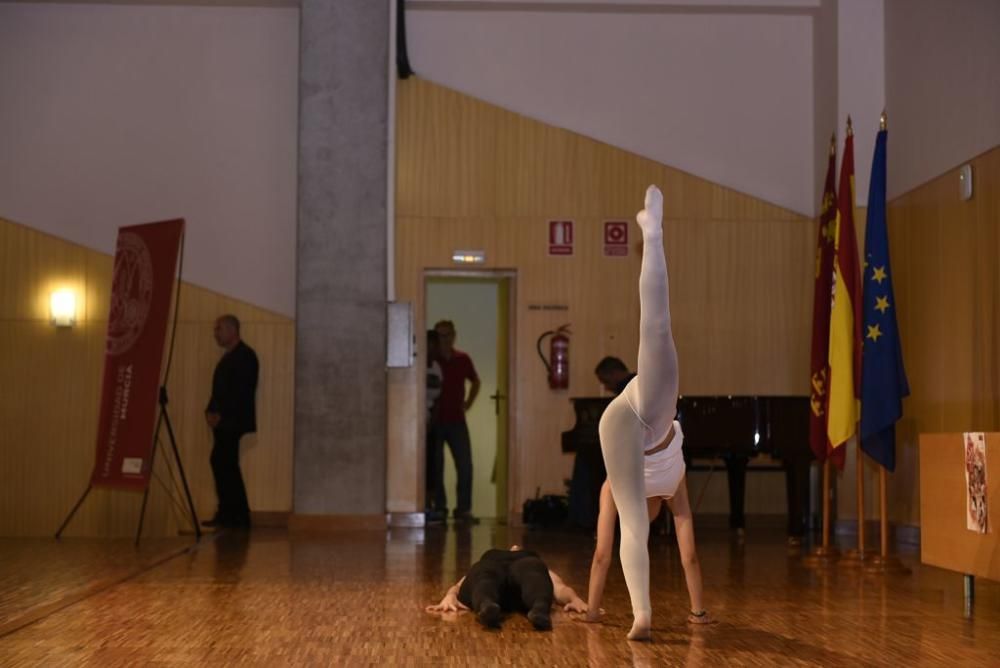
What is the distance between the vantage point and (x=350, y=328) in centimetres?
1063

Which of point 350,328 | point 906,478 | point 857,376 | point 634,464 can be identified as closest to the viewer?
point 634,464

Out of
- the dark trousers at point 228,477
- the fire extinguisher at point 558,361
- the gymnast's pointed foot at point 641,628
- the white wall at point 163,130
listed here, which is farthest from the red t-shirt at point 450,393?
the gymnast's pointed foot at point 641,628

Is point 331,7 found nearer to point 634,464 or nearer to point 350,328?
point 350,328

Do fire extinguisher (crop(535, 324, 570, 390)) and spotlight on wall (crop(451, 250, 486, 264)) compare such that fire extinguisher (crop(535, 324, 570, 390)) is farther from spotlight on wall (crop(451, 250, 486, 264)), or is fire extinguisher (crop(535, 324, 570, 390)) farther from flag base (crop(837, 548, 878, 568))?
flag base (crop(837, 548, 878, 568))

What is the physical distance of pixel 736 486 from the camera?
31.8 feet

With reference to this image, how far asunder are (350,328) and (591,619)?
6080 mm

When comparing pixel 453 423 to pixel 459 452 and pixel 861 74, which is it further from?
pixel 861 74

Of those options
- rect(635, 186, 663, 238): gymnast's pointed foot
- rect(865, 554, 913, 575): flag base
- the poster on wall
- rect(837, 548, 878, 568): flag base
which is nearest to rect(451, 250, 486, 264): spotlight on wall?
rect(837, 548, 878, 568): flag base

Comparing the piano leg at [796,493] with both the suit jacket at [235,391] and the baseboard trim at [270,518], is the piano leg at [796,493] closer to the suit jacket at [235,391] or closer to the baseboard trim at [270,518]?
the baseboard trim at [270,518]

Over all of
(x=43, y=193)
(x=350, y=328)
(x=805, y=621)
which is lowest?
(x=805, y=621)

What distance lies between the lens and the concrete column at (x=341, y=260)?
10547mm

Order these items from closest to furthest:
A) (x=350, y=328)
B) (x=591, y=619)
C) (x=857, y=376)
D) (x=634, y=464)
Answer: (x=634, y=464) → (x=591, y=619) → (x=857, y=376) → (x=350, y=328)

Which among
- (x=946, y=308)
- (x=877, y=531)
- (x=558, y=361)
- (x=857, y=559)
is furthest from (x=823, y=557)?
(x=558, y=361)

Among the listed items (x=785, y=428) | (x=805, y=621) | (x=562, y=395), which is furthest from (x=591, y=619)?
(x=562, y=395)
